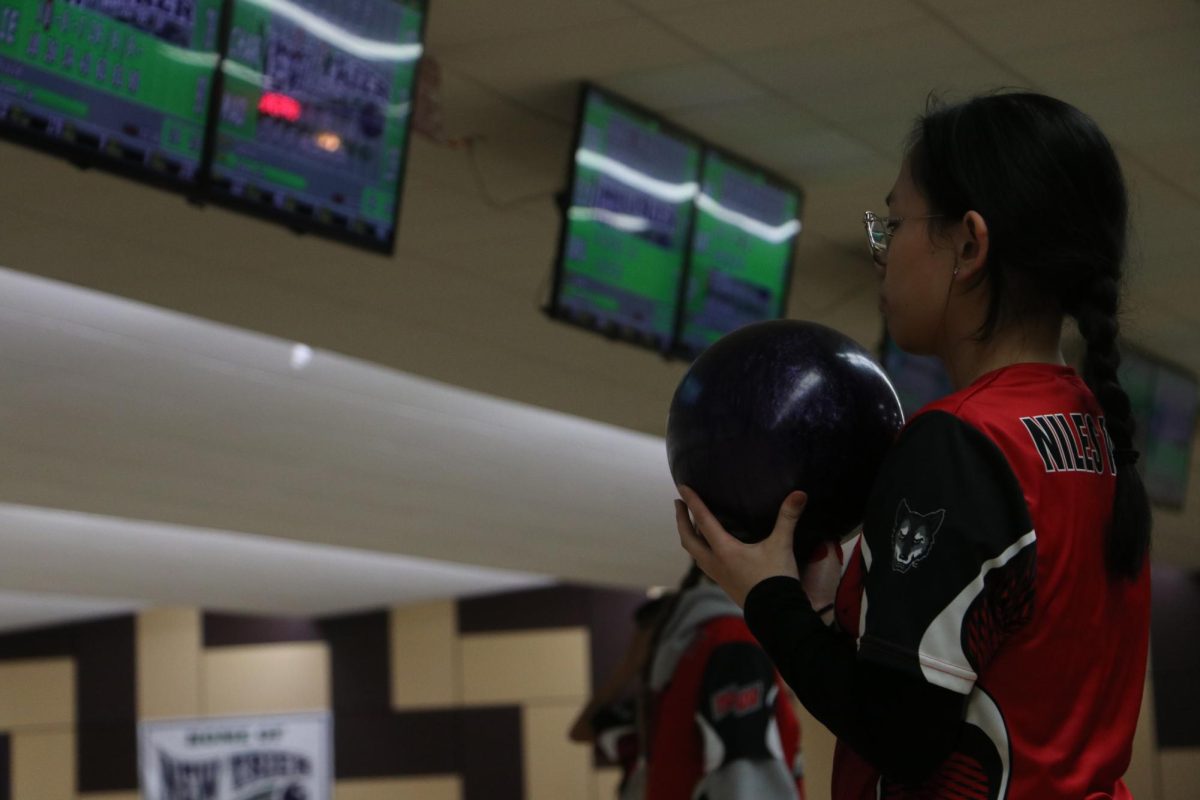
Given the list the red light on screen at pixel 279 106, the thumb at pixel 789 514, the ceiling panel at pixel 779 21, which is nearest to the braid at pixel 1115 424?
the thumb at pixel 789 514

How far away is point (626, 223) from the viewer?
13.8 ft

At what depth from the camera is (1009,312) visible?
4.62 ft

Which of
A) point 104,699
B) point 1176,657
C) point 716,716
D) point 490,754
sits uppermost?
point 716,716

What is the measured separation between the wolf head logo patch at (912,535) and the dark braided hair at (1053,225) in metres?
0.18

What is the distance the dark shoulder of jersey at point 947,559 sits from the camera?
1.24 meters

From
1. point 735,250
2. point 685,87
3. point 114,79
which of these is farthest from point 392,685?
point 114,79

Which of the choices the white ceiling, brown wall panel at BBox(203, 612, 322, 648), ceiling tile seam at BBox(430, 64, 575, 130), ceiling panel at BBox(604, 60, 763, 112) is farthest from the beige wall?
ceiling panel at BBox(604, 60, 763, 112)

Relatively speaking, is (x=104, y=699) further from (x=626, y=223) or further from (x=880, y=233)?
(x=880, y=233)

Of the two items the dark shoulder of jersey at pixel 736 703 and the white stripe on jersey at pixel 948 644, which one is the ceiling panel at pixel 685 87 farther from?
the white stripe on jersey at pixel 948 644

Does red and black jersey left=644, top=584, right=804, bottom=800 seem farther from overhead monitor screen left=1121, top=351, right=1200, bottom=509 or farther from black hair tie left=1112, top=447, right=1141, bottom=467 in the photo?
overhead monitor screen left=1121, top=351, right=1200, bottom=509

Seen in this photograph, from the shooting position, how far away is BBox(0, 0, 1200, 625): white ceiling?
12.8 feet

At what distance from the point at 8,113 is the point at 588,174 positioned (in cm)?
157

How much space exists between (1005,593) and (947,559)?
59 millimetres

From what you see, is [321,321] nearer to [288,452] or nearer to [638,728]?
[288,452]
